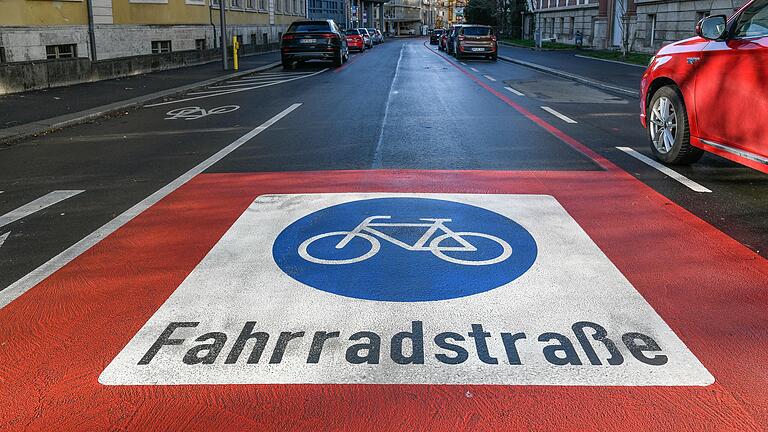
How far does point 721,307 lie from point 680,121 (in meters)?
4.25

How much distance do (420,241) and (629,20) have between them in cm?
3828

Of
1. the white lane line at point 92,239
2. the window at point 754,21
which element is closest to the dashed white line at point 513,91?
the white lane line at point 92,239

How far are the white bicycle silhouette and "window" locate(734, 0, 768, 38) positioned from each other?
3.31m

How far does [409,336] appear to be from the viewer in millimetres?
3498

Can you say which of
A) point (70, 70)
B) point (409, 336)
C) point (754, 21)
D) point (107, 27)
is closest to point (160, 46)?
point (107, 27)

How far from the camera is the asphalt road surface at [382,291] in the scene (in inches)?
114

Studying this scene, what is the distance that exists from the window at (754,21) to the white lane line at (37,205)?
6.53m

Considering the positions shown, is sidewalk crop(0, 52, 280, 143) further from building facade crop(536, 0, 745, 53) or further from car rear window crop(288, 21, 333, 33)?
building facade crop(536, 0, 745, 53)

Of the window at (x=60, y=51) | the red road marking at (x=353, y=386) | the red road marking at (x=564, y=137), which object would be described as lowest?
the red road marking at (x=353, y=386)

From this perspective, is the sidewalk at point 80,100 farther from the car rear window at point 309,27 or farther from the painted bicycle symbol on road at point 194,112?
the car rear window at point 309,27

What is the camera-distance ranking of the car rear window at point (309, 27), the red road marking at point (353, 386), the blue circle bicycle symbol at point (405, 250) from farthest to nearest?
the car rear window at point (309, 27)
the blue circle bicycle symbol at point (405, 250)
the red road marking at point (353, 386)

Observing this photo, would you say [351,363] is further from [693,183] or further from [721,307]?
[693,183]

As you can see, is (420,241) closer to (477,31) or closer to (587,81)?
(587,81)

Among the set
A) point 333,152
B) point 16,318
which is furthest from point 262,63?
point 16,318
